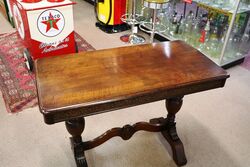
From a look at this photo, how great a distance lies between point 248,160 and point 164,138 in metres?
0.60

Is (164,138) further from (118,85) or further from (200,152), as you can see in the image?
(118,85)

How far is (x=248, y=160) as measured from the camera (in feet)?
5.27

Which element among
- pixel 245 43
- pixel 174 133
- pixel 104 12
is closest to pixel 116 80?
pixel 174 133

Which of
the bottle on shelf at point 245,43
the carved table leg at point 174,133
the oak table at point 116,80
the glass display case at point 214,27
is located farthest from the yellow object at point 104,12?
the carved table leg at point 174,133

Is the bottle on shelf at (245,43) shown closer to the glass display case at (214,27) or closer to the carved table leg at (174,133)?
the glass display case at (214,27)

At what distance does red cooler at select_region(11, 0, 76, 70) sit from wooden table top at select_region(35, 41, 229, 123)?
98 centimetres

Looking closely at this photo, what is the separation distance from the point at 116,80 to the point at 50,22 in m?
1.36

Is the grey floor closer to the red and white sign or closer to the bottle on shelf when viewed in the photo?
the red and white sign

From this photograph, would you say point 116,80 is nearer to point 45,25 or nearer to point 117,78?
point 117,78

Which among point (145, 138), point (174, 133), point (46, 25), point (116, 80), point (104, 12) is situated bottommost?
point (145, 138)

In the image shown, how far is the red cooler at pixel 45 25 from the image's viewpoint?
81.0 inches

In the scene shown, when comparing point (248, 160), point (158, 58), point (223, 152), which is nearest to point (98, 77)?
point (158, 58)

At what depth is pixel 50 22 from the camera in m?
2.17

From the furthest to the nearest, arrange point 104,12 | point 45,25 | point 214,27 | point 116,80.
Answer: point 104,12
point 214,27
point 45,25
point 116,80
